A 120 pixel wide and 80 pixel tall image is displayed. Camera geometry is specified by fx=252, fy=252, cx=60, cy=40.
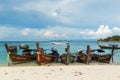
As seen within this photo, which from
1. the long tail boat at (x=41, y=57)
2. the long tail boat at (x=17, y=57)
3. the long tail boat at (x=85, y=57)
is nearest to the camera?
the long tail boat at (x=41, y=57)

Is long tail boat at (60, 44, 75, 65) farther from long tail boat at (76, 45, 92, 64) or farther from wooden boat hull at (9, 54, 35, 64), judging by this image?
wooden boat hull at (9, 54, 35, 64)

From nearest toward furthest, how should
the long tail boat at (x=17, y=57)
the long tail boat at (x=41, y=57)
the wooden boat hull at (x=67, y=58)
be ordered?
the long tail boat at (x=41, y=57), the long tail boat at (x=17, y=57), the wooden boat hull at (x=67, y=58)

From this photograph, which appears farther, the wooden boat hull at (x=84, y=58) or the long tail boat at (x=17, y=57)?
the wooden boat hull at (x=84, y=58)

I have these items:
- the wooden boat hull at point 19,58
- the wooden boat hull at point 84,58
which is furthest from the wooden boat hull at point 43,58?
the wooden boat hull at point 84,58
